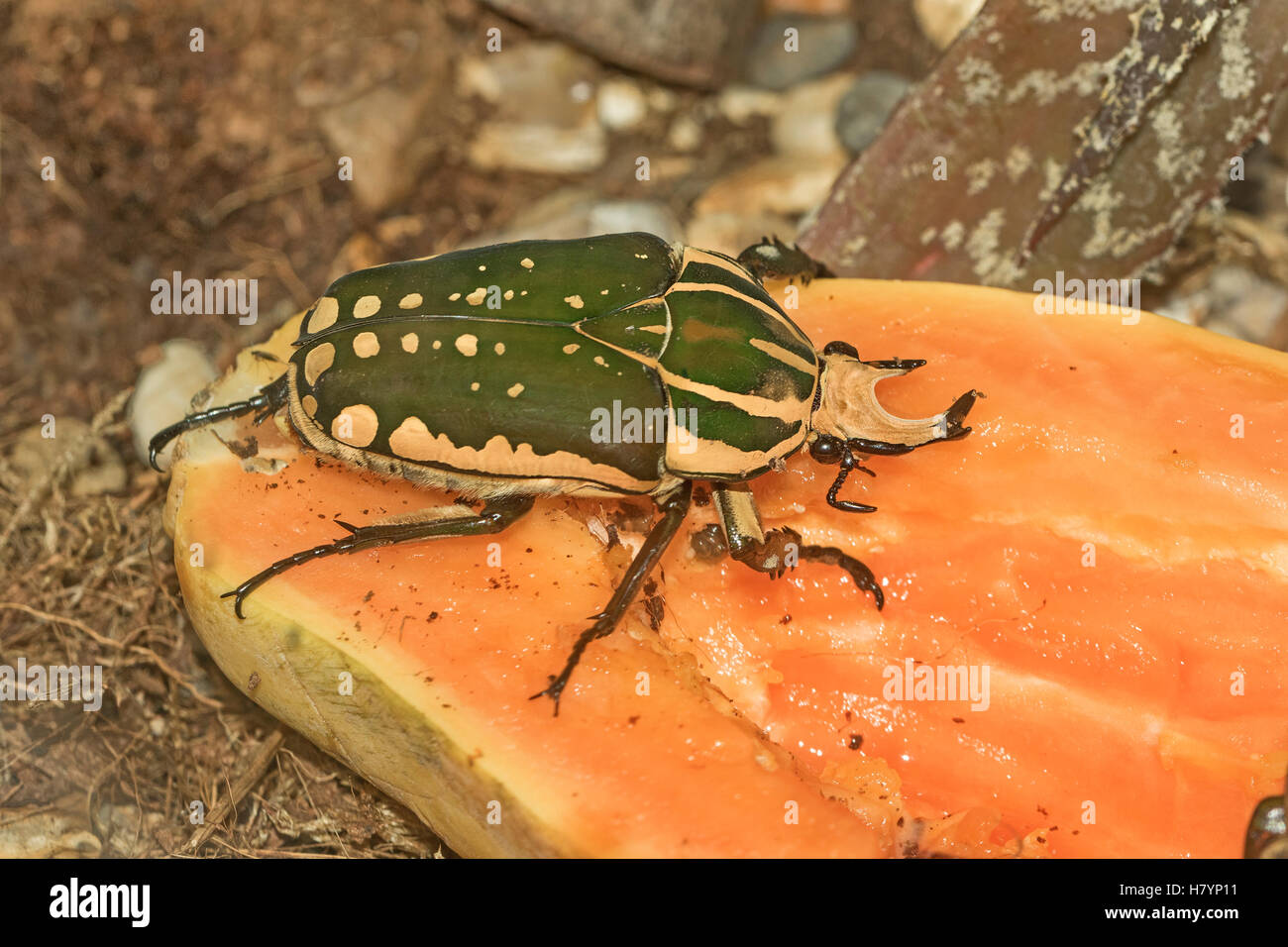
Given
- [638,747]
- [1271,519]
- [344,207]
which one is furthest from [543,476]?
[344,207]

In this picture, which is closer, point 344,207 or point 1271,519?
point 1271,519

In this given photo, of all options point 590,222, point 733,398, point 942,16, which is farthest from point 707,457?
point 942,16

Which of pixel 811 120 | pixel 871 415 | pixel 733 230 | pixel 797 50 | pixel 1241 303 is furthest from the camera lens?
pixel 797 50

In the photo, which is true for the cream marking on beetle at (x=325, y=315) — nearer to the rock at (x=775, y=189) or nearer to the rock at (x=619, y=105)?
the rock at (x=775, y=189)

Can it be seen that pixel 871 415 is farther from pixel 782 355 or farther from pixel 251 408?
pixel 251 408

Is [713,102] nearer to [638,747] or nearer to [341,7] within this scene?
[341,7]

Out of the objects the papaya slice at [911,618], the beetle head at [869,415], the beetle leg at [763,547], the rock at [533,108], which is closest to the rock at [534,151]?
the rock at [533,108]
